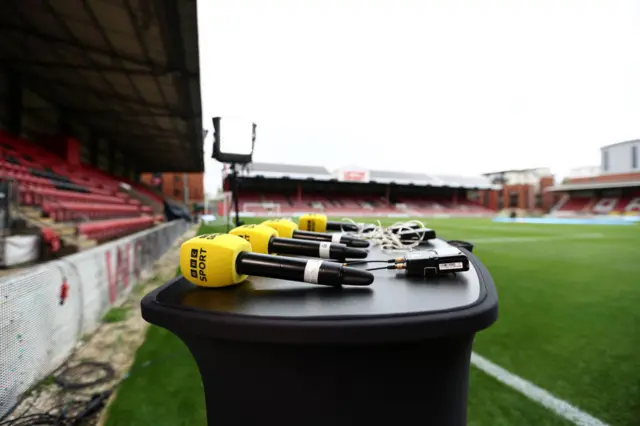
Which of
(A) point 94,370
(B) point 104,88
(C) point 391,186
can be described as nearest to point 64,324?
(A) point 94,370

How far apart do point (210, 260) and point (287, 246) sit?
380 mm

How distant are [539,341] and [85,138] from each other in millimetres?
12266

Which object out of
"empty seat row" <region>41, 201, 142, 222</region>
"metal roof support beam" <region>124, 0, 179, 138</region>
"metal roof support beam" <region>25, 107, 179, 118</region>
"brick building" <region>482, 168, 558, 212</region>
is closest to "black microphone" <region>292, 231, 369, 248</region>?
"metal roof support beam" <region>124, 0, 179, 138</region>

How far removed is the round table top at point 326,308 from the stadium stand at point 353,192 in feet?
78.8

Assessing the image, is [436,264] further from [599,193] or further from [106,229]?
[599,193]

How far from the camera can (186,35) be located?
154 inches

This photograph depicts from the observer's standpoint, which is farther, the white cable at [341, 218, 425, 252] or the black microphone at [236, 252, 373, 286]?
the white cable at [341, 218, 425, 252]

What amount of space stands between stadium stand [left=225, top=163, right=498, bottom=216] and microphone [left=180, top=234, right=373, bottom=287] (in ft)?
78.6

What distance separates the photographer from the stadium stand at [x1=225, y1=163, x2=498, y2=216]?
1052 inches

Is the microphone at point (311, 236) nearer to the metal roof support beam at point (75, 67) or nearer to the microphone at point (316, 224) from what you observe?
the microphone at point (316, 224)

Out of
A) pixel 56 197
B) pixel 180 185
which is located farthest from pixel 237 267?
pixel 180 185

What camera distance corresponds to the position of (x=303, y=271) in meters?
0.72

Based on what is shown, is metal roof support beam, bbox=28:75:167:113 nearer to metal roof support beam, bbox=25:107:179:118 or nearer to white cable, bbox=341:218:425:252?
metal roof support beam, bbox=25:107:179:118

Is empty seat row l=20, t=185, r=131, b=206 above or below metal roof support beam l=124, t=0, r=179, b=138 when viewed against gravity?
below
